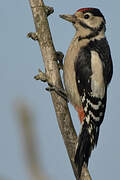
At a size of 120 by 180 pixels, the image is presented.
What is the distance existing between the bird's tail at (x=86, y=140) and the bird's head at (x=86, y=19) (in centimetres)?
133

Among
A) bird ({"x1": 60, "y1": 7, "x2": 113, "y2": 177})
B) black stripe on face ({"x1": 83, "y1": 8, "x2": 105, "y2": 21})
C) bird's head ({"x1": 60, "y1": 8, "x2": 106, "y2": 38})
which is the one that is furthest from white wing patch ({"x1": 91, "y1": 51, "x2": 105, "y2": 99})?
black stripe on face ({"x1": 83, "y1": 8, "x2": 105, "y2": 21})

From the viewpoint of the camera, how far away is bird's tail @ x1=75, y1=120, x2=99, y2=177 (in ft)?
10.6

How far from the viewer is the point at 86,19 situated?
13.1ft

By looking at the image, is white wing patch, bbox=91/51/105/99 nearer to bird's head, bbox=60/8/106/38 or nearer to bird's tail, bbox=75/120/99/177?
bird's tail, bbox=75/120/99/177

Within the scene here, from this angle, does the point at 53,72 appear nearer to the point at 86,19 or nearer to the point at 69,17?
the point at 69,17

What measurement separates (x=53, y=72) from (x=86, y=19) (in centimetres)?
131

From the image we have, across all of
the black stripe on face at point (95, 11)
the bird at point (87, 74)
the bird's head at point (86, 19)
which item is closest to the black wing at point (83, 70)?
the bird at point (87, 74)

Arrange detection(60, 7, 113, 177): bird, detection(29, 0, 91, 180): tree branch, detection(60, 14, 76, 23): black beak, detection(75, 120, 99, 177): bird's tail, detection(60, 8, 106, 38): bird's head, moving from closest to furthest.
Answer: detection(29, 0, 91, 180): tree branch < detection(75, 120, 99, 177): bird's tail < detection(60, 7, 113, 177): bird < detection(60, 14, 76, 23): black beak < detection(60, 8, 106, 38): bird's head

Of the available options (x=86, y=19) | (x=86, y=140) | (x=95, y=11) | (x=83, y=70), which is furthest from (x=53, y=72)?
(x=95, y=11)

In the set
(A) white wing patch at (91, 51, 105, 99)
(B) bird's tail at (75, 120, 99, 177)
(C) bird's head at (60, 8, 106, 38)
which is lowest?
(B) bird's tail at (75, 120, 99, 177)

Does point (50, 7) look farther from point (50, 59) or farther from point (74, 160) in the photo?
point (74, 160)

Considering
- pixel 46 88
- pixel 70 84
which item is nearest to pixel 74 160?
pixel 46 88

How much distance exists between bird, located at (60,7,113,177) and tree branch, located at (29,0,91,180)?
1.10ft

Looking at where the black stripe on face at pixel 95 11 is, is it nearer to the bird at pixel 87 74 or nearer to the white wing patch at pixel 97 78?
the bird at pixel 87 74
